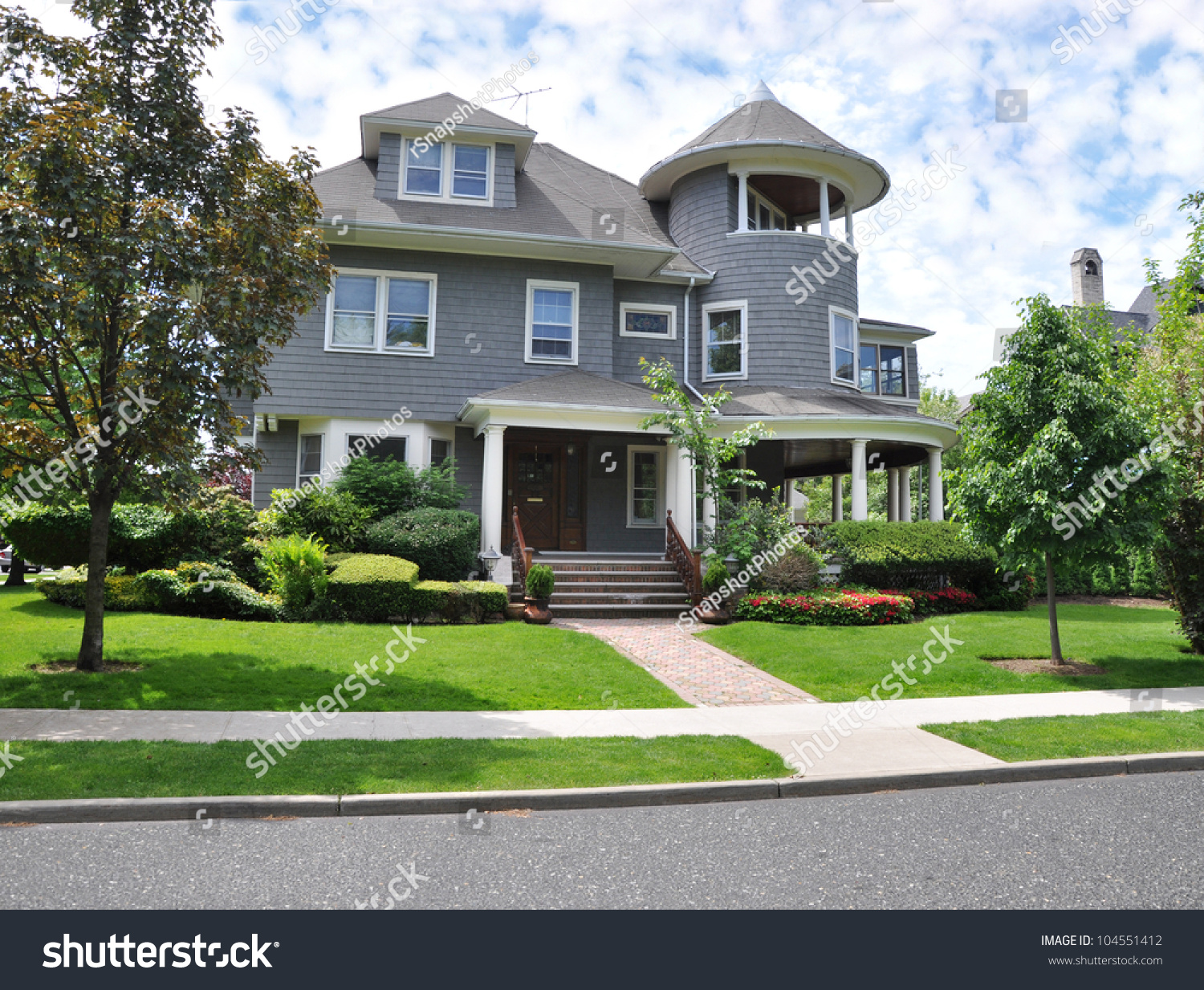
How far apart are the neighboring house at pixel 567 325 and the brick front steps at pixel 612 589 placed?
1.37 meters

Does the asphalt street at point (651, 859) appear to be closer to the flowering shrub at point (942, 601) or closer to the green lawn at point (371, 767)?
the green lawn at point (371, 767)

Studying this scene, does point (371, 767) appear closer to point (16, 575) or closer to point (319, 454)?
point (319, 454)

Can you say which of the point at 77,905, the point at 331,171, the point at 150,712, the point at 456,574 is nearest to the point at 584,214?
the point at 331,171

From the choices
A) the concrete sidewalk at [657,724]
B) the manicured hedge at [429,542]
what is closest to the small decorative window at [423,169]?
the manicured hedge at [429,542]

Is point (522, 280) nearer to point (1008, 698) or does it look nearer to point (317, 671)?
point (317, 671)

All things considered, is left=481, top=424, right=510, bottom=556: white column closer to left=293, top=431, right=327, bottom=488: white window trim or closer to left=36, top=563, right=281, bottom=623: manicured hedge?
left=293, top=431, right=327, bottom=488: white window trim

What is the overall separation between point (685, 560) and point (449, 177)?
33.6 feet

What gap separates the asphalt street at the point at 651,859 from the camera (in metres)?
4.10

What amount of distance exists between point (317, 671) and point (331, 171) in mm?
13758

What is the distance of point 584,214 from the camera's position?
19453 millimetres

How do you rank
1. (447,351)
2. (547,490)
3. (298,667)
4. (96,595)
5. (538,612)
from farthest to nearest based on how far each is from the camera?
(547,490) < (447,351) < (538,612) < (298,667) < (96,595)

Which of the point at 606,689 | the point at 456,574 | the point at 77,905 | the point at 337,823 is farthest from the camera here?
the point at 456,574

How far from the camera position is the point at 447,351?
17797 mm

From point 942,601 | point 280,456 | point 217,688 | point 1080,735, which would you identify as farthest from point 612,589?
point 1080,735
